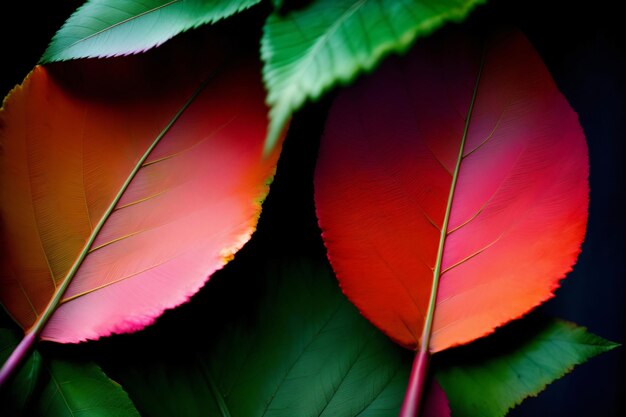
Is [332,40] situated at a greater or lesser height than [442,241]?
greater

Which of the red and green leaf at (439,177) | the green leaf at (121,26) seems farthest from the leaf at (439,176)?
the green leaf at (121,26)

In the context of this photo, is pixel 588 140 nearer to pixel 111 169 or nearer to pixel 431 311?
pixel 431 311

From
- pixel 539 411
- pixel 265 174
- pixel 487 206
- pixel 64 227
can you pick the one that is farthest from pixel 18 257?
pixel 539 411

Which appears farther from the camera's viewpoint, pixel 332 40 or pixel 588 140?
pixel 588 140

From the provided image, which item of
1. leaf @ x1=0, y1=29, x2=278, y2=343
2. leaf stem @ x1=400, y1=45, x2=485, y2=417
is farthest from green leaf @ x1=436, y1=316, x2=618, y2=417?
leaf @ x1=0, y1=29, x2=278, y2=343

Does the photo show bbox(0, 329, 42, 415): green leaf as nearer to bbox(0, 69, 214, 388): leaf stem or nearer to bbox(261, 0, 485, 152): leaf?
bbox(0, 69, 214, 388): leaf stem

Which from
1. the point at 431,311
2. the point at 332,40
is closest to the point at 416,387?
the point at 431,311
